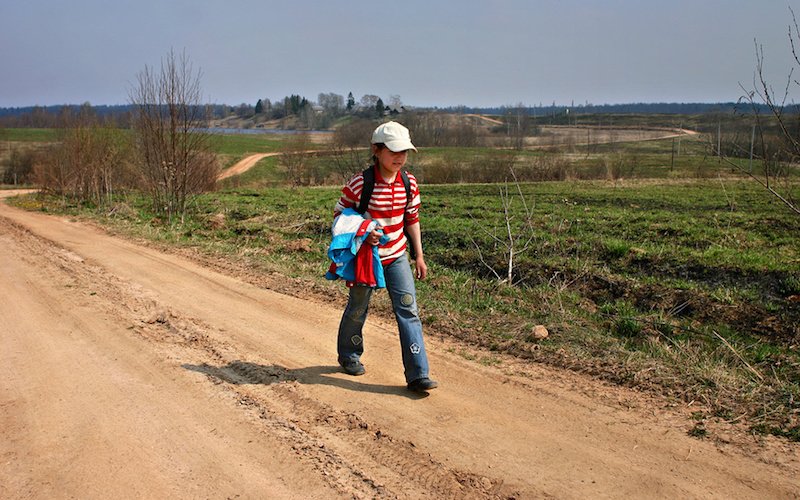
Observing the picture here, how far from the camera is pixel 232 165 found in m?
66.3

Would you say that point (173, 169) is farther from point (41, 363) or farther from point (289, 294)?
point (41, 363)

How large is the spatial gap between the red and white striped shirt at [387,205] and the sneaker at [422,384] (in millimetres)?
984

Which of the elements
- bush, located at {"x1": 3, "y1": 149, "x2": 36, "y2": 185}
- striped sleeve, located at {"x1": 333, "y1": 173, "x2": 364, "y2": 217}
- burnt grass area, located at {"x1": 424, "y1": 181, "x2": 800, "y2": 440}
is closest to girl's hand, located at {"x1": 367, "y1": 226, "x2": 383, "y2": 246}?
striped sleeve, located at {"x1": 333, "y1": 173, "x2": 364, "y2": 217}

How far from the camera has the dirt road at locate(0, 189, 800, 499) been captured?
3906 millimetres

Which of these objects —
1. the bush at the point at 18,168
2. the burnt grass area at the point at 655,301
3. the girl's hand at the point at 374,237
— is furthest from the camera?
the bush at the point at 18,168

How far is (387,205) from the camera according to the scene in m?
5.16

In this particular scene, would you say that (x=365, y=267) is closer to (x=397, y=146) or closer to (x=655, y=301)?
(x=397, y=146)

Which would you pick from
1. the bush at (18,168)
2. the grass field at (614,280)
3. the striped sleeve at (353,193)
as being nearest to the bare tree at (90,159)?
the grass field at (614,280)

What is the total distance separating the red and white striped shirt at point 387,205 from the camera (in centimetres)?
513

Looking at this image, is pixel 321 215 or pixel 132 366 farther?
pixel 321 215

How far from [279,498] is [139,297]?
5.57 meters

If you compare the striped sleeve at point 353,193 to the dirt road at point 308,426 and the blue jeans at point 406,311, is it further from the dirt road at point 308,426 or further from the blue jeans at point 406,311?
the dirt road at point 308,426

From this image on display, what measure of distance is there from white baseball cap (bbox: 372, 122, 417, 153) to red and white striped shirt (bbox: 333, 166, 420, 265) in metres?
0.30

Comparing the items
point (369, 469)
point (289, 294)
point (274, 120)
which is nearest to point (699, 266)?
→ point (289, 294)
